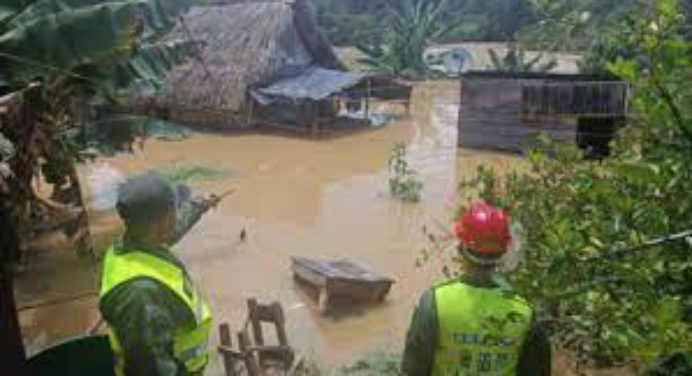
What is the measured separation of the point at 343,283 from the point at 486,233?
219 inches

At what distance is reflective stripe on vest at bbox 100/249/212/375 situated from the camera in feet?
9.19

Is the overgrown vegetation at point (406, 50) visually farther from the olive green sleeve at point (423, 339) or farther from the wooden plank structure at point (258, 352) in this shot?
the olive green sleeve at point (423, 339)

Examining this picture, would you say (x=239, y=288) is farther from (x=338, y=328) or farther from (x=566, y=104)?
(x=566, y=104)

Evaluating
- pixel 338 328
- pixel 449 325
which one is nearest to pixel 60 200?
pixel 338 328

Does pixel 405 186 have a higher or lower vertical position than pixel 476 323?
lower

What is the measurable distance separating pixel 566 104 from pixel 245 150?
271 inches

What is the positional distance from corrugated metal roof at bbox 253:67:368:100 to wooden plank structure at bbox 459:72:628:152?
11.3 ft

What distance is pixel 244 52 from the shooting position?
19.6 m

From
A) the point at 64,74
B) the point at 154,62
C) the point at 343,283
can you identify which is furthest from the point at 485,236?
the point at 154,62

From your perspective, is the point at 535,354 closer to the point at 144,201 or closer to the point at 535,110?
the point at 144,201

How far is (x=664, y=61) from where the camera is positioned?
1.85 m

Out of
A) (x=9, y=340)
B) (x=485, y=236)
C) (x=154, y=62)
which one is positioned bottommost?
(x=9, y=340)

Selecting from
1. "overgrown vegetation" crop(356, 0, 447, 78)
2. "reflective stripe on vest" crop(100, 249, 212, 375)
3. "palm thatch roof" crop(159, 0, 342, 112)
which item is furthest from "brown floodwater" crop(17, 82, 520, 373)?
"overgrown vegetation" crop(356, 0, 447, 78)

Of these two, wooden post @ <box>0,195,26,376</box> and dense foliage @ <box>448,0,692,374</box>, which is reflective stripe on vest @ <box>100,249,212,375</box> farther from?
dense foliage @ <box>448,0,692,374</box>
